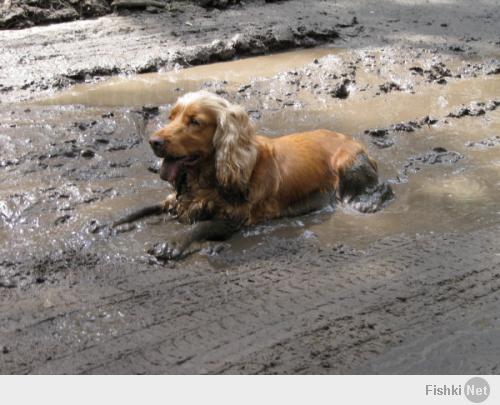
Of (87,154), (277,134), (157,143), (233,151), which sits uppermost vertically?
(157,143)

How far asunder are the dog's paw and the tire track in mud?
19 cm

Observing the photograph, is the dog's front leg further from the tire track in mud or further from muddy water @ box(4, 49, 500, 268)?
the tire track in mud

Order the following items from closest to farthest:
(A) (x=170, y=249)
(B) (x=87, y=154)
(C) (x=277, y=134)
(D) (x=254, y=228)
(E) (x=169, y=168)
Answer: (A) (x=170, y=249), (E) (x=169, y=168), (D) (x=254, y=228), (B) (x=87, y=154), (C) (x=277, y=134)

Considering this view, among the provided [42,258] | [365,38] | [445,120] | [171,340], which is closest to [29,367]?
[171,340]

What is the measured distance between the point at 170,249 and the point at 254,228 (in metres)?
0.85

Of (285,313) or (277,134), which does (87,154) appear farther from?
(285,313)

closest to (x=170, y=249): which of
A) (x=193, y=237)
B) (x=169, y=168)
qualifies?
(x=193, y=237)

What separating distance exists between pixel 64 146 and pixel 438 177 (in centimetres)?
372

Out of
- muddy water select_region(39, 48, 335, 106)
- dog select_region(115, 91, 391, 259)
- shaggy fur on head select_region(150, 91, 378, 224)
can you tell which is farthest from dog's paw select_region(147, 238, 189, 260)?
muddy water select_region(39, 48, 335, 106)

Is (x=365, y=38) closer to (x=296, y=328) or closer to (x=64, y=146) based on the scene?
(x=64, y=146)

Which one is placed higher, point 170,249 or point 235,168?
point 235,168

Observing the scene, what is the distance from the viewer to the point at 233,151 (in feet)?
18.2

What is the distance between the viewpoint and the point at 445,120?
8.24 m

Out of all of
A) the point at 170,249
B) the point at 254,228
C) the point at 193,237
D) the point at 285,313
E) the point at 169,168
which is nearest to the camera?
the point at 285,313
